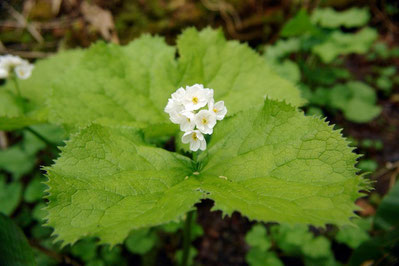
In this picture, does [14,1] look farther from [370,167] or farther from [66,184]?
[370,167]

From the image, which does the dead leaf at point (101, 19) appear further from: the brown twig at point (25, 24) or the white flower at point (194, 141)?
the white flower at point (194, 141)

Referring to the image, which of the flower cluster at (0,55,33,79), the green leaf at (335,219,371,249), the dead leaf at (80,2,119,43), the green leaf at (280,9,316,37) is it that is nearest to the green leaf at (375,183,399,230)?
the green leaf at (335,219,371,249)

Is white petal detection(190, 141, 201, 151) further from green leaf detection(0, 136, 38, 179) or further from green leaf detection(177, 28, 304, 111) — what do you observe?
green leaf detection(0, 136, 38, 179)

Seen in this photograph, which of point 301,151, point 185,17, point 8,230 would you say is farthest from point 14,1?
point 301,151

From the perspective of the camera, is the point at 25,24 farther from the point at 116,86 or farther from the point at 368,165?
the point at 368,165

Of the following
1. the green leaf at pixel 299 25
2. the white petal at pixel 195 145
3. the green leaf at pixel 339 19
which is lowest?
the white petal at pixel 195 145

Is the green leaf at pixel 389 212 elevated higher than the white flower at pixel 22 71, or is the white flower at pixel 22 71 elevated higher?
the white flower at pixel 22 71

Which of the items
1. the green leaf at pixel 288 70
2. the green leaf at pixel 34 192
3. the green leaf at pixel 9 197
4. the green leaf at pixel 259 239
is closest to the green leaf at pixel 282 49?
the green leaf at pixel 288 70

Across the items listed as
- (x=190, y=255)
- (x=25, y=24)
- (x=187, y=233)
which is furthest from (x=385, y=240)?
(x=25, y=24)
